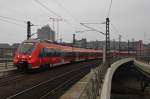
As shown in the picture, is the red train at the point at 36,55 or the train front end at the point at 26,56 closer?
the train front end at the point at 26,56

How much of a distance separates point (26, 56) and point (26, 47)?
1007 millimetres

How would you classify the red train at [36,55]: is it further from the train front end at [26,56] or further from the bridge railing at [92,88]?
the bridge railing at [92,88]

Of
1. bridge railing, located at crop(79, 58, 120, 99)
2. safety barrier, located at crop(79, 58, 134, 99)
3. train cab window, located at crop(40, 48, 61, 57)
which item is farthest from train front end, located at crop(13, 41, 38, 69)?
bridge railing, located at crop(79, 58, 120, 99)

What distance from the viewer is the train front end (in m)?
30.0

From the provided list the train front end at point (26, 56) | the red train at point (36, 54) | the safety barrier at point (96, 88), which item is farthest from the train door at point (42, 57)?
the safety barrier at point (96, 88)

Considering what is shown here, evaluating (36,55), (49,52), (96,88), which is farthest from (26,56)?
(96,88)

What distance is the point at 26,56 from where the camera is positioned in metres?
30.3

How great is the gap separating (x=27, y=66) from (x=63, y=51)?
14.9m

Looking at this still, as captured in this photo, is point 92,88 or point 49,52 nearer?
point 92,88

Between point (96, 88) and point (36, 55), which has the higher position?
point (36, 55)

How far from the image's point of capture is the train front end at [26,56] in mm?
30027

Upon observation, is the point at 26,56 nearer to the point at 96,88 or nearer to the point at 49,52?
the point at 49,52

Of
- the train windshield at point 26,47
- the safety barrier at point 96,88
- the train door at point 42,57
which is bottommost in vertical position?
the safety barrier at point 96,88

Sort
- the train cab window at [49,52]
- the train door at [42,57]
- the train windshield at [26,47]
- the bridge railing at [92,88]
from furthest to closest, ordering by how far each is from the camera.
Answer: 1. the train cab window at [49,52]
2. the train door at [42,57]
3. the train windshield at [26,47]
4. the bridge railing at [92,88]
